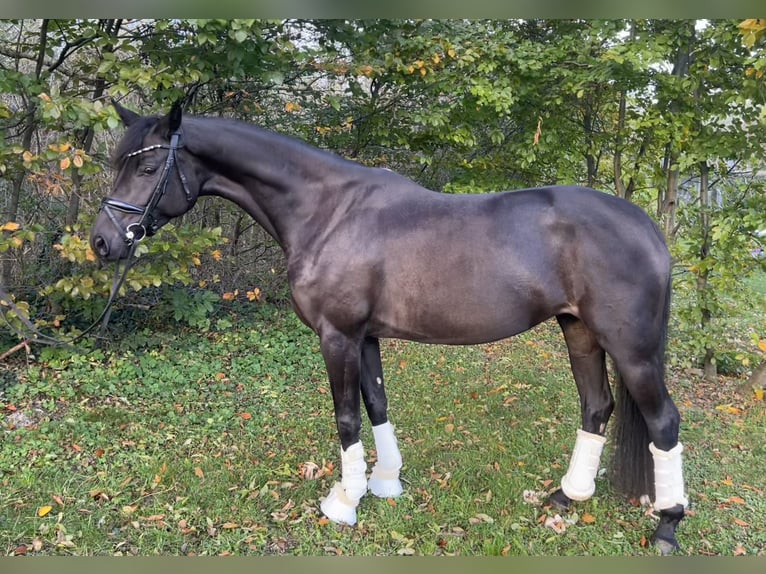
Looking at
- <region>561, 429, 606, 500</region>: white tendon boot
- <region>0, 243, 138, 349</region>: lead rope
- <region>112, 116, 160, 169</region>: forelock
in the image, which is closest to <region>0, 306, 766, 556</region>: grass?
<region>561, 429, 606, 500</region>: white tendon boot

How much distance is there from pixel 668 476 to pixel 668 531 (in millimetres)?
349

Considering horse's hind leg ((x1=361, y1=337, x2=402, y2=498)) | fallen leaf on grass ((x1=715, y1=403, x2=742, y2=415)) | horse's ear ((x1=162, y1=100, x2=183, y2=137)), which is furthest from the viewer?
fallen leaf on grass ((x1=715, y1=403, x2=742, y2=415))

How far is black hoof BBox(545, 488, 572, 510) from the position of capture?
9.80ft

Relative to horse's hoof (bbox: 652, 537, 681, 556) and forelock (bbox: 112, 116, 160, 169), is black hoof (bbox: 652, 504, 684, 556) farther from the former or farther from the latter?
forelock (bbox: 112, 116, 160, 169)

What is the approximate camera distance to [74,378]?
4699mm

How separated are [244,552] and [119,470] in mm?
1344

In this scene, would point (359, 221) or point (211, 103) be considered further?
point (211, 103)

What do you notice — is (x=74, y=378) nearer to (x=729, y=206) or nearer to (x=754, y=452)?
(x=754, y=452)

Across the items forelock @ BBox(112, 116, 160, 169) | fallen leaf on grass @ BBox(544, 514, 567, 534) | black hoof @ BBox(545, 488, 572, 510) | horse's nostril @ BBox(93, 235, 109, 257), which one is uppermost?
forelock @ BBox(112, 116, 160, 169)

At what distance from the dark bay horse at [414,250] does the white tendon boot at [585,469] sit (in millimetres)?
230

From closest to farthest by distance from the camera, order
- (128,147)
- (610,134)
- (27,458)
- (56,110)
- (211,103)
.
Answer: (128,147), (56,110), (27,458), (211,103), (610,134)

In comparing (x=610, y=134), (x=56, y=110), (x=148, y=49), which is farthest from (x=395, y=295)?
(x=610, y=134)

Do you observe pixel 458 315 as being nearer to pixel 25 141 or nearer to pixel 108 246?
pixel 108 246

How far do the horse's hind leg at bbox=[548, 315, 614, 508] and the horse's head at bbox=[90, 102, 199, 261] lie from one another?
89.4 inches
